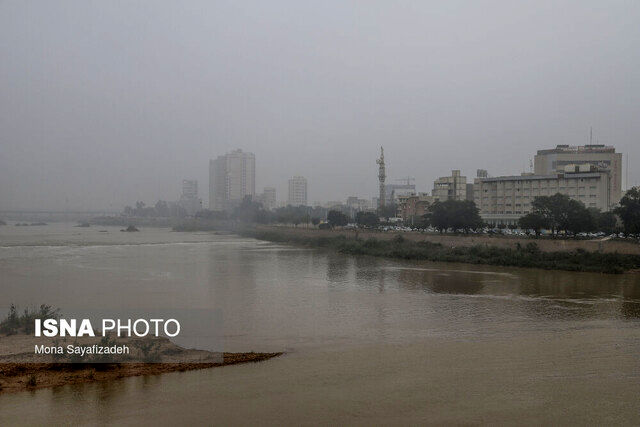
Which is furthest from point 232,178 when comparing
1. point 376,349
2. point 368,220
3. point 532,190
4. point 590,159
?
point 376,349

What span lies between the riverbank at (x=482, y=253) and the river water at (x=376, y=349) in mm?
927

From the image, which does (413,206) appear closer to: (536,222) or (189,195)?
(536,222)

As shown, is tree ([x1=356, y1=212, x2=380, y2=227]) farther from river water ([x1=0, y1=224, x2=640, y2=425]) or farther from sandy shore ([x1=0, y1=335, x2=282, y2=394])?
sandy shore ([x1=0, y1=335, x2=282, y2=394])

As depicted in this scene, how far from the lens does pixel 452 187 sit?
3072cm

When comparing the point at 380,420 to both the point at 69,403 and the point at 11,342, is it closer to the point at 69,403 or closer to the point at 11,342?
the point at 69,403

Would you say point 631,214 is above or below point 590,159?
below

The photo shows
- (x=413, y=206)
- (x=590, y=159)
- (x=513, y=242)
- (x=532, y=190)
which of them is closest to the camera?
(x=513, y=242)

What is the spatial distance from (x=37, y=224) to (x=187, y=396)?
131 ft

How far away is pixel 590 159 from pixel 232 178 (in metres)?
40.2

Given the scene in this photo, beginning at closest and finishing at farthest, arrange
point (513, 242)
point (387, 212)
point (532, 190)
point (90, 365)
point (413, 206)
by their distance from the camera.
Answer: point (90, 365), point (513, 242), point (532, 190), point (413, 206), point (387, 212)

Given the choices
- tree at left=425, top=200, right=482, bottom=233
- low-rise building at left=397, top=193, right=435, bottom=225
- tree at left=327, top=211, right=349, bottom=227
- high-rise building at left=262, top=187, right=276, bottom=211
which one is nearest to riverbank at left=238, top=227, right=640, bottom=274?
tree at left=425, top=200, right=482, bottom=233

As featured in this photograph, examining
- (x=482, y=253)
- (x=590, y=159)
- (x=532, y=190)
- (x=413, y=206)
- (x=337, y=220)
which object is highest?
(x=590, y=159)

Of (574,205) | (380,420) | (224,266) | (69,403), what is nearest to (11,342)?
(69,403)

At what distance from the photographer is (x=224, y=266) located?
12680 millimetres
